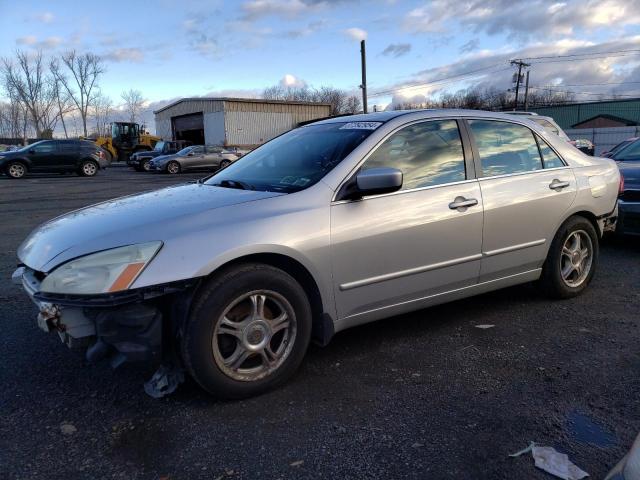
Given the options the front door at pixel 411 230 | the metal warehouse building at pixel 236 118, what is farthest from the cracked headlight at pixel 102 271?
the metal warehouse building at pixel 236 118

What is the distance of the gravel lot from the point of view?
7.96 ft

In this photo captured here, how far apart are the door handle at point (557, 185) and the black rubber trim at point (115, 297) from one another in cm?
311

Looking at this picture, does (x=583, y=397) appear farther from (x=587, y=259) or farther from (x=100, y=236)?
(x=100, y=236)

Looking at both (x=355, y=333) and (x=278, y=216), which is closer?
(x=278, y=216)

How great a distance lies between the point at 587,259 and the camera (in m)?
4.75

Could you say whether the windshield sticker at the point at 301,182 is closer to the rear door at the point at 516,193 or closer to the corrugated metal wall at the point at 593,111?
the rear door at the point at 516,193

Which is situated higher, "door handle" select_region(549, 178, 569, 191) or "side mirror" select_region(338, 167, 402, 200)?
"side mirror" select_region(338, 167, 402, 200)

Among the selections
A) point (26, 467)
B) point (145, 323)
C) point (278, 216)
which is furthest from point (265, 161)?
point (26, 467)

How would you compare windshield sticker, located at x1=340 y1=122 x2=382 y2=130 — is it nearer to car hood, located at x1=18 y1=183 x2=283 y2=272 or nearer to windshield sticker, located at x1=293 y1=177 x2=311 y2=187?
windshield sticker, located at x1=293 y1=177 x2=311 y2=187

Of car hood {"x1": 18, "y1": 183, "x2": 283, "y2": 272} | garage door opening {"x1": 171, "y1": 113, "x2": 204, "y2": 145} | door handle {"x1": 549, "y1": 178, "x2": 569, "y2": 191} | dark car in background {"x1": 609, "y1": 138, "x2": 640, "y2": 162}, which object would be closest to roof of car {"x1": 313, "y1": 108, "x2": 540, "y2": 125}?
door handle {"x1": 549, "y1": 178, "x2": 569, "y2": 191}

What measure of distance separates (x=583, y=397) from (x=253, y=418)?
1.87 meters

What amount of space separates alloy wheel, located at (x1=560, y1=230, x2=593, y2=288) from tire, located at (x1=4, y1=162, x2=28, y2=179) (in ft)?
75.3

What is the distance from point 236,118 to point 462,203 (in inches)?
1662

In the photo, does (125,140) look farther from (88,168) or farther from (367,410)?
(367,410)
